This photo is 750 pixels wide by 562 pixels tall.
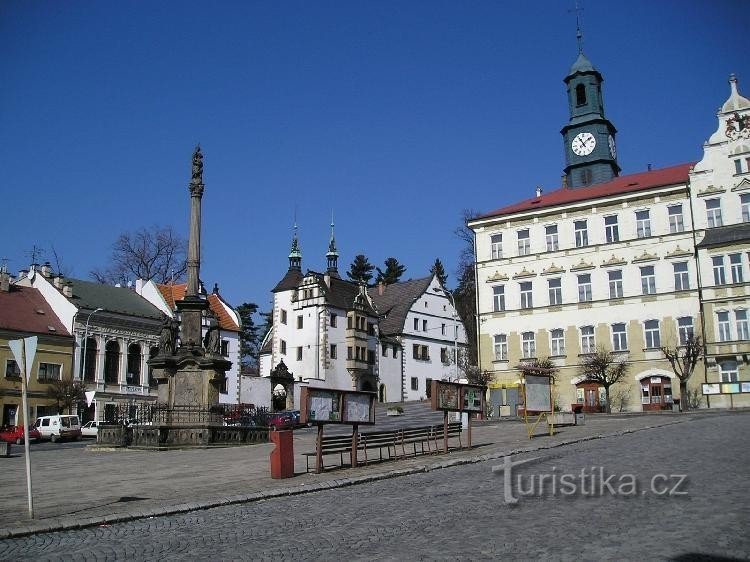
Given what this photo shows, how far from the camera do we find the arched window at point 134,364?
62531 millimetres

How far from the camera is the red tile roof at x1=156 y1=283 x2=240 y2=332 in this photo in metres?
67.3

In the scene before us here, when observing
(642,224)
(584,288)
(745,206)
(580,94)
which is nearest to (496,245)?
(584,288)

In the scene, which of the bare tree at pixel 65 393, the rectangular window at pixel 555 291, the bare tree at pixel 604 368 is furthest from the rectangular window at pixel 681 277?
the bare tree at pixel 65 393

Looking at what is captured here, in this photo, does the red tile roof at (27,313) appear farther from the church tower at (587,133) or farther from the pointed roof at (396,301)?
the church tower at (587,133)

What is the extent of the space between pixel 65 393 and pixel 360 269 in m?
67.1

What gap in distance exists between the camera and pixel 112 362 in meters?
61.4

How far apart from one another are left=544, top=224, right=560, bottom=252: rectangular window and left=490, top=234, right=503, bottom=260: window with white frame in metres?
3.51

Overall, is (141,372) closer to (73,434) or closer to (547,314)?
(73,434)

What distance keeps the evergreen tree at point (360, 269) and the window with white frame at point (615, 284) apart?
217 feet

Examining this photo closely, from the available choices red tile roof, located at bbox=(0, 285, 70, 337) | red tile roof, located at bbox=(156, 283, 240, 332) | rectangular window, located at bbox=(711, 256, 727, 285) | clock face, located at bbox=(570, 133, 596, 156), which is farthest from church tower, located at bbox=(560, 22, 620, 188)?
red tile roof, located at bbox=(0, 285, 70, 337)

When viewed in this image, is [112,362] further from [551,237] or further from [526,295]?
[551,237]

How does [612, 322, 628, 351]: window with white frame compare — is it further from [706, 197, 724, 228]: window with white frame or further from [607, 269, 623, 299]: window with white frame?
[706, 197, 724, 228]: window with white frame

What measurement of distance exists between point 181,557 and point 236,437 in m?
20.2

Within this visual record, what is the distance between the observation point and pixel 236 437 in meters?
28.6
